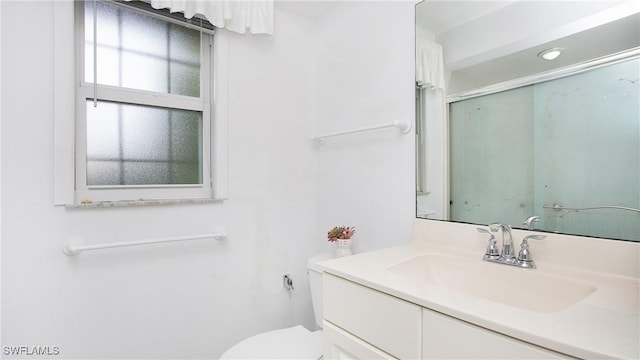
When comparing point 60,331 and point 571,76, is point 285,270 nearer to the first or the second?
point 60,331

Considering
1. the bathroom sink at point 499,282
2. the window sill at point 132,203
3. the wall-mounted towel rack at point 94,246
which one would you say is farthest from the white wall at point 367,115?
the wall-mounted towel rack at point 94,246

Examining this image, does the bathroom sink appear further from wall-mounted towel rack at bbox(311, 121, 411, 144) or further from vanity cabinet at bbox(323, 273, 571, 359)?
wall-mounted towel rack at bbox(311, 121, 411, 144)

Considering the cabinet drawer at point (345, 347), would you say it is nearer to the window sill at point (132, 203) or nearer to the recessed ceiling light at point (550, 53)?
the window sill at point (132, 203)

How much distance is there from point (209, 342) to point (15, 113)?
1.30 m

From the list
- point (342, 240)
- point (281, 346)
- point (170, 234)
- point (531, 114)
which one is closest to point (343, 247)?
point (342, 240)

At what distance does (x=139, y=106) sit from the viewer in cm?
153

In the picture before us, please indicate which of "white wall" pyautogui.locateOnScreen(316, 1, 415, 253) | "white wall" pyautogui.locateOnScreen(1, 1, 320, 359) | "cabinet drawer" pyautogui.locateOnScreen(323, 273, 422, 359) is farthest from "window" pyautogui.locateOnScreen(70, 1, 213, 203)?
"cabinet drawer" pyautogui.locateOnScreen(323, 273, 422, 359)

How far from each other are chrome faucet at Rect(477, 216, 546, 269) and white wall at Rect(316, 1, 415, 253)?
389 millimetres

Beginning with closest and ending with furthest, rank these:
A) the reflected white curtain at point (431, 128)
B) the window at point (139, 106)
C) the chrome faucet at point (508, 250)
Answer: the chrome faucet at point (508, 250) → the reflected white curtain at point (431, 128) → the window at point (139, 106)

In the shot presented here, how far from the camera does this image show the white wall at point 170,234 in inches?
48.3

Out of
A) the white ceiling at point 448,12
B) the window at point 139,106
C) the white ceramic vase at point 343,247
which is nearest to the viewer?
the white ceiling at point 448,12

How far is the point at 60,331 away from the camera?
1296 millimetres

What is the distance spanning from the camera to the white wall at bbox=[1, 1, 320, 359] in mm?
1227

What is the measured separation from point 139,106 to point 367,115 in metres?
1.11
